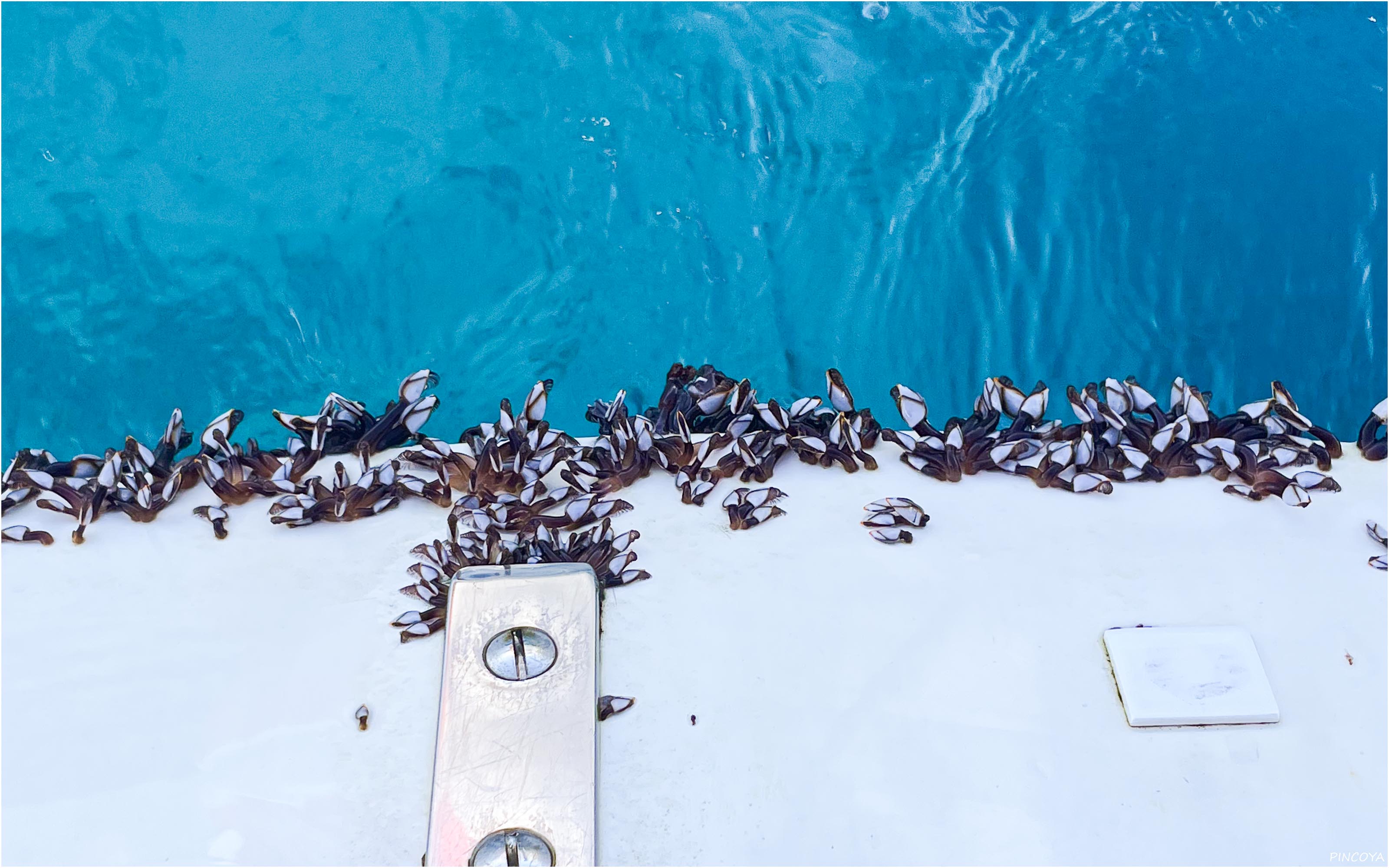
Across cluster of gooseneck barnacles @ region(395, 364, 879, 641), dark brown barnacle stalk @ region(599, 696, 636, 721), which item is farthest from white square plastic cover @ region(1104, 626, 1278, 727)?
dark brown barnacle stalk @ region(599, 696, 636, 721)

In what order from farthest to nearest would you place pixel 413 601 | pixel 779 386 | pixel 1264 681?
pixel 779 386
pixel 413 601
pixel 1264 681

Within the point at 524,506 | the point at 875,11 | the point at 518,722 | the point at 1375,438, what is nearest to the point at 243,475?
the point at 524,506

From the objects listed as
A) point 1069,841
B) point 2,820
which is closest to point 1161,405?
point 1069,841

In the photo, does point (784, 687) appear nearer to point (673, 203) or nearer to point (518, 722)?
point (518, 722)

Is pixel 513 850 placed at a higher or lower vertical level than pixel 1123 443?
lower

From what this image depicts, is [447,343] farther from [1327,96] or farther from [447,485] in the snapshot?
[1327,96]

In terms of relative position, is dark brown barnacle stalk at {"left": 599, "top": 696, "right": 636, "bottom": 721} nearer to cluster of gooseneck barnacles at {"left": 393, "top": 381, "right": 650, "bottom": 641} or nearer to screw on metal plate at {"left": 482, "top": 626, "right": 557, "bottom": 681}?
screw on metal plate at {"left": 482, "top": 626, "right": 557, "bottom": 681}
